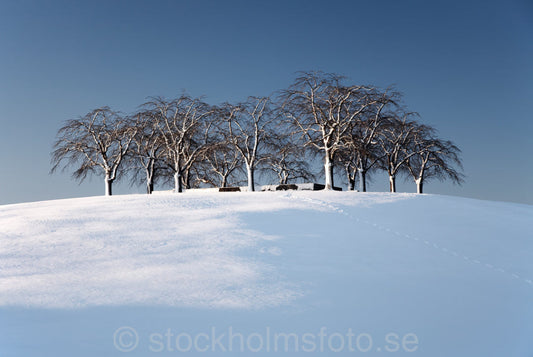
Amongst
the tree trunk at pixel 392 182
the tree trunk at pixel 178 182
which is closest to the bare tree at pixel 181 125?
the tree trunk at pixel 178 182

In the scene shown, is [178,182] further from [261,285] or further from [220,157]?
[261,285]

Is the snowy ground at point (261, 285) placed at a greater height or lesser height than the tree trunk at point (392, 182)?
lesser

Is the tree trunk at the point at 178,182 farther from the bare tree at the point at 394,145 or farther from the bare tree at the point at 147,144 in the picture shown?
the bare tree at the point at 394,145

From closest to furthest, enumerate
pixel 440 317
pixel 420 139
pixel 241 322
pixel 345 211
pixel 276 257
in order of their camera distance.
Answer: pixel 241 322 → pixel 440 317 → pixel 276 257 → pixel 345 211 → pixel 420 139

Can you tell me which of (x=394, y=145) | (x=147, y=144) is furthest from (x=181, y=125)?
(x=394, y=145)

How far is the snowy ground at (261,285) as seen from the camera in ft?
18.0

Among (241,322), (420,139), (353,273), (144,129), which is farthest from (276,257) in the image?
(420,139)

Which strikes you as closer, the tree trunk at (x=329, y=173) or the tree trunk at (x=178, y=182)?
the tree trunk at (x=329, y=173)

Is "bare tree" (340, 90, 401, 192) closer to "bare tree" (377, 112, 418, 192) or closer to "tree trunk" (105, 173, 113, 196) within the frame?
"bare tree" (377, 112, 418, 192)

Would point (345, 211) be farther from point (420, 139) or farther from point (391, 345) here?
point (420, 139)

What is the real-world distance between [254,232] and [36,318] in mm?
4847

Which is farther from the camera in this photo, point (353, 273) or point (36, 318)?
point (353, 273)

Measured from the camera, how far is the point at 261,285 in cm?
679

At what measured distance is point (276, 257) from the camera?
8109 millimetres
